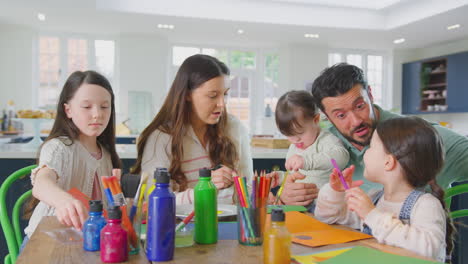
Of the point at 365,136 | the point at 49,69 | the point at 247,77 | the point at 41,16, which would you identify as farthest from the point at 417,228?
the point at 247,77

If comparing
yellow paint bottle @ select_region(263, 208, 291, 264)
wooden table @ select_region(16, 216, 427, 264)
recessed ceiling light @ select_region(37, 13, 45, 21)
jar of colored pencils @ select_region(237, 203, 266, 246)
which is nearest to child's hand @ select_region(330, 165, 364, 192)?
wooden table @ select_region(16, 216, 427, 264)

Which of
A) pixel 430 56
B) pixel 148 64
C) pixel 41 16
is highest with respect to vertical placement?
pixel 41 16

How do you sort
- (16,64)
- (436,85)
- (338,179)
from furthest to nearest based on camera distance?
→ (436,85) < (16,64) < (338,179)

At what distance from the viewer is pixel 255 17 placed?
21.9ft

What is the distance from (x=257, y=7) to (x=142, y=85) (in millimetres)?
2622

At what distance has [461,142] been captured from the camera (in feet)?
5.20

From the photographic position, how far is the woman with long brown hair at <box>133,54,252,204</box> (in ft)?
5.70

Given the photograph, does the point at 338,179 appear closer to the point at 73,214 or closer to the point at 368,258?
the point at 368,258

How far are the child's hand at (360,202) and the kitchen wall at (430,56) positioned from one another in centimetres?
785

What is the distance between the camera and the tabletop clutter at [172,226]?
2.83 feet

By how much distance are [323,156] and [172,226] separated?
93cm

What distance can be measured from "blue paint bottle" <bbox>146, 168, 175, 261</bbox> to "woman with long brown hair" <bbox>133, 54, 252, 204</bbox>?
808 mm

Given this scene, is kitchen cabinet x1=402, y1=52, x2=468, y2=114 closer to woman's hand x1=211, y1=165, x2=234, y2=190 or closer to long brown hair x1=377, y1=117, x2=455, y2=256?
long brown hair x1=377, y1=117, x2=455, y2=256

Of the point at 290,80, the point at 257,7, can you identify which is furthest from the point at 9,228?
the point at 290,80
